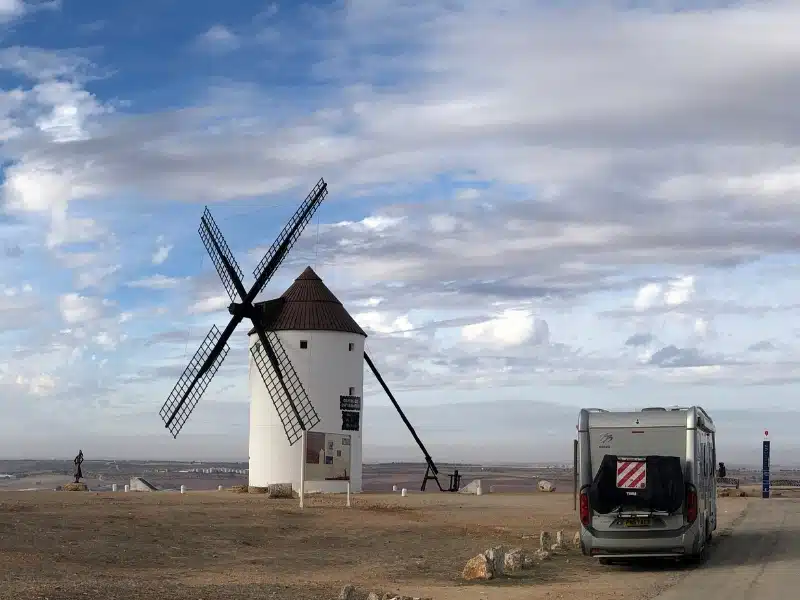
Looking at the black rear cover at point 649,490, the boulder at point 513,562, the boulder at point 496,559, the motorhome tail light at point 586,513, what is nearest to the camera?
the boulder at point 496,559

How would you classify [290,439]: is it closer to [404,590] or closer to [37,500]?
[37,500]

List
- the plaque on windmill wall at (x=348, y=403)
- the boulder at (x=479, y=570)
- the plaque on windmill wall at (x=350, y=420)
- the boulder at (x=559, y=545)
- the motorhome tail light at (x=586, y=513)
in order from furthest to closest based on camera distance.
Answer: the plaque on windmill wall at (x=348, y=403) < the plaque on windmill wall at (x=350, y=420) < the boulder at (x=559, y=545) < the motorhome tail light at (x=586, y=513) < the boulder at (x=479, y=570)

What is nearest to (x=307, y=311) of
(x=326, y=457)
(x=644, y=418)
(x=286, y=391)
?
(x=286, y=391)

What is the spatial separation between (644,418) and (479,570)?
185 inches

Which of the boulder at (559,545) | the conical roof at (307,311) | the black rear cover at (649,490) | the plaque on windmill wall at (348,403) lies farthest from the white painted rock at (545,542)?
the conical roof at (307,311)

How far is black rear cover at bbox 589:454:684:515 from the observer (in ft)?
67.3

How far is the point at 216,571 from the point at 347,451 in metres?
21.5

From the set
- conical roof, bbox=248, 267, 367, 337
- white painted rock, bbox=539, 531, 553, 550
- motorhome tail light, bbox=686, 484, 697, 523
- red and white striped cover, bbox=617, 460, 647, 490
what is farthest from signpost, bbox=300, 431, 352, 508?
motorhome tail light, bbox=686, 484, 697, 523

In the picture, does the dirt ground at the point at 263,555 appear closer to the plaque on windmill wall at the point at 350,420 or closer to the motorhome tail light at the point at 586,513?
the motorhome tail light at the point at 586,513

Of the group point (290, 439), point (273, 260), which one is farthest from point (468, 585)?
point (273, 260)

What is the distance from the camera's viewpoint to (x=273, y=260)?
51281mm

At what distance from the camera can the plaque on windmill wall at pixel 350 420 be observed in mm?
45875

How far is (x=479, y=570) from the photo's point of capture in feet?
64.3

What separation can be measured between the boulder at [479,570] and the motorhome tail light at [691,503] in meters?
4.04
